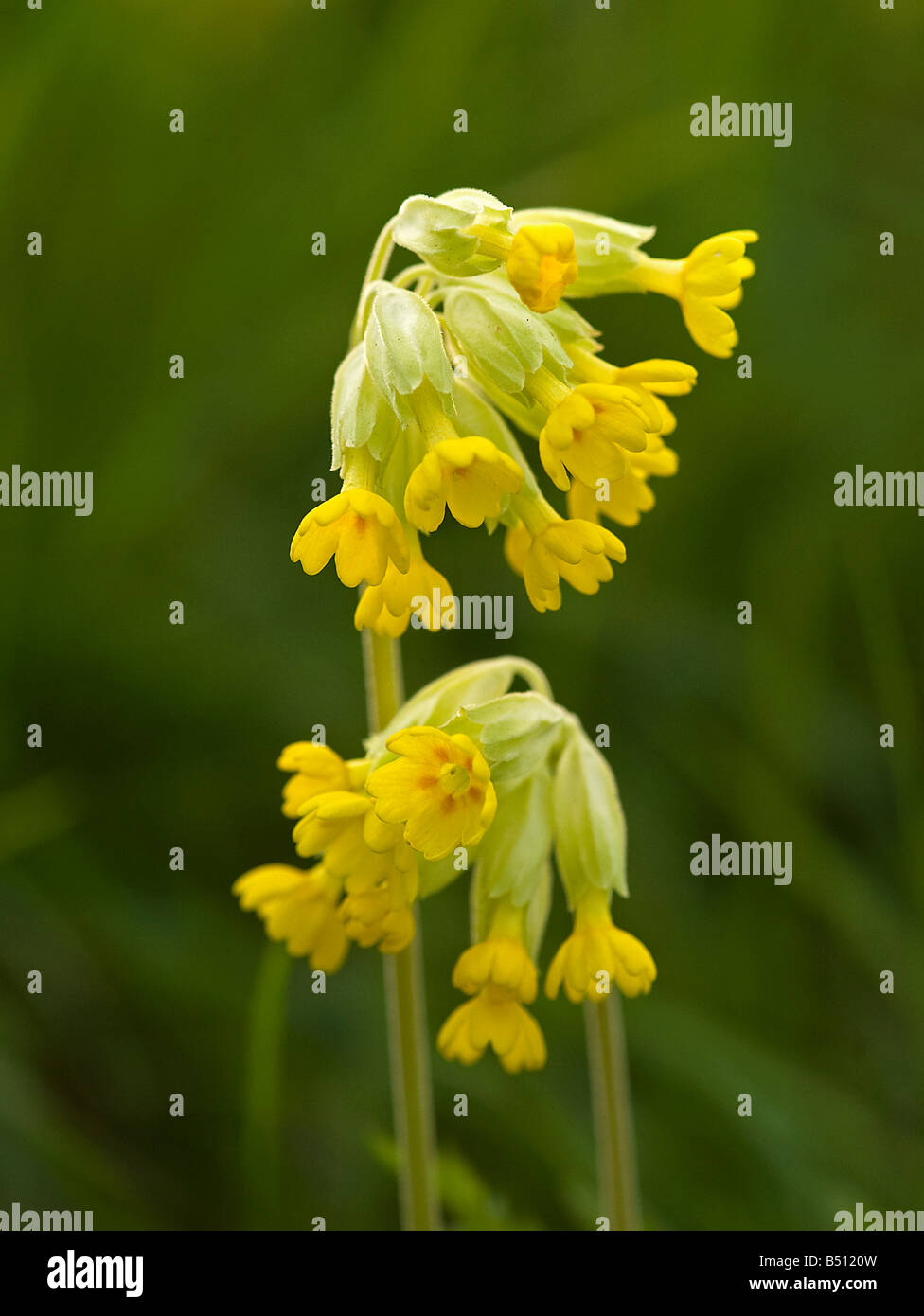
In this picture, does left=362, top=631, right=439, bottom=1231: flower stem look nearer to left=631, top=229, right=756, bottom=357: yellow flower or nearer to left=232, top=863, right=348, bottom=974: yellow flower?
left=232, top=863, right=348, bottom=974: yellow flower

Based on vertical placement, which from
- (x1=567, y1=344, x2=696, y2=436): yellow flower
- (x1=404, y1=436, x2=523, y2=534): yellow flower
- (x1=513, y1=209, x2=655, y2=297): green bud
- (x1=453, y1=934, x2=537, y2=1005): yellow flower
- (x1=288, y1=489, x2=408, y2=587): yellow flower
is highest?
(x1=513, y1=209, x2=655, y2=297): green bud

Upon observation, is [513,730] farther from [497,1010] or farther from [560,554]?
[497,1010]

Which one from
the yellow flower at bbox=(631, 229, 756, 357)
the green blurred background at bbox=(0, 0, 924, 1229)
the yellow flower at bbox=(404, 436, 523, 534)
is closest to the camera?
the yellow flower at bbox=(404, 436, 523, 534)

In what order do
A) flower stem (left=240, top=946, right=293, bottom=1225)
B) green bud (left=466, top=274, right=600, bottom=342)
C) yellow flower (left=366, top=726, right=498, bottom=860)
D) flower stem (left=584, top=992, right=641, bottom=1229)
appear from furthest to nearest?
flower stem (left=240, top=946, right=293, bottom=1225)
flower stem (left=584, top=992, right=641, bottom=1229)
green bud (left=466, top=274, right=600, bottom=342)
yellow flower (left=366, top=726, right=498, bottom=860)

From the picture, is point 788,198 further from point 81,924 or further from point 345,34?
point 81,924

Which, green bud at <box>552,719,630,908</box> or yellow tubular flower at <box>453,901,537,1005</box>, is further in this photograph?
green bud at <box>552,719,630,908</box>

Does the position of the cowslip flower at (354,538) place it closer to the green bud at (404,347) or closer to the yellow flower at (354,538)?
the yellow flower at (354,538)

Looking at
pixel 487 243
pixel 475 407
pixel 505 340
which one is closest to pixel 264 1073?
pixel 475 407

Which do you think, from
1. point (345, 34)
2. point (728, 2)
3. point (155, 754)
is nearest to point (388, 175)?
point (345, 34)

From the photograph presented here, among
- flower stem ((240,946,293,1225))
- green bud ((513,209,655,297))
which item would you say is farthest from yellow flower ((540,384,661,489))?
flower stem ((240,946,293,1225))
